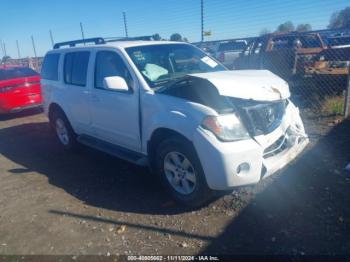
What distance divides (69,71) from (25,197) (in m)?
2.31

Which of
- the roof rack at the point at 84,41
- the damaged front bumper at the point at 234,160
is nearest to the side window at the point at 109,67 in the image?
the roof rack at the point at 84,41

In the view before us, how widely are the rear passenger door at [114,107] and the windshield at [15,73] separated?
5.87 meters

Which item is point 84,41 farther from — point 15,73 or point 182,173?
point 15,73

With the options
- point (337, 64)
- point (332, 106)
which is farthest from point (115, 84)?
point (337, 64)

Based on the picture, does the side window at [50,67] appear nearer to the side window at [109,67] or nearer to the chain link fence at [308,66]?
the side window at [109,67]

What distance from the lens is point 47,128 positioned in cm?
848

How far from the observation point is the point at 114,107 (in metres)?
4.59

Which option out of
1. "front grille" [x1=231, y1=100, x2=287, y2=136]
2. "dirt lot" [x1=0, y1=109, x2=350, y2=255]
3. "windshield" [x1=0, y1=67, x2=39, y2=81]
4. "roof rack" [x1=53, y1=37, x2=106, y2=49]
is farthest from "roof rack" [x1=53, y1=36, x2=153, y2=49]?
"windshield" [x1=0, y1=67, x2=39, y2=81]

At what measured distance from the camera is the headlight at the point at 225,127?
129 inches

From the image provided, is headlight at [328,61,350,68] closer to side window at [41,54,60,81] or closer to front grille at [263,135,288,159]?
front grille at [263,135,288,159]

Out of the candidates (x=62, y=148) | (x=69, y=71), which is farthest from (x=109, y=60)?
(x=62, y=148)

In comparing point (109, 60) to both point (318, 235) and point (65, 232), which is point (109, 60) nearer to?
point (65, 232)

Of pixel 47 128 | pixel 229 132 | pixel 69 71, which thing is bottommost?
pixel 47 128

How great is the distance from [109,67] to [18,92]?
5778mm
